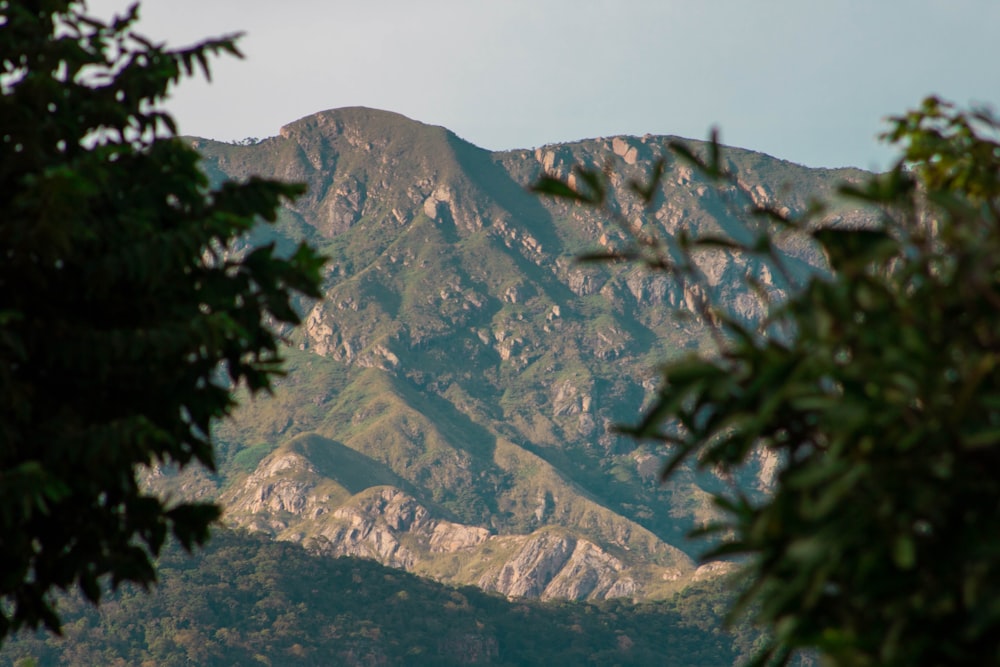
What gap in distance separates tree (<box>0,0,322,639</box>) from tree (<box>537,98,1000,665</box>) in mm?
4735

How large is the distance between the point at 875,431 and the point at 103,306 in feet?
22.4

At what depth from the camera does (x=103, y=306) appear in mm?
10070

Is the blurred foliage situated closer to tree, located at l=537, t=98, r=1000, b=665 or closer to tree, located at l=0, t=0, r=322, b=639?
tree, located at l=0, t=0, r=322, b=639

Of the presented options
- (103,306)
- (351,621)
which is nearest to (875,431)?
(103,306)

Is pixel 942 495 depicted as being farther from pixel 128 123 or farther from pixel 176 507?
pixel 128 123

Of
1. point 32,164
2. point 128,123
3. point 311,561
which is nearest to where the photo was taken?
point 32,164

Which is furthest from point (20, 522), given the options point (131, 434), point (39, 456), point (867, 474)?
point (867, 474)

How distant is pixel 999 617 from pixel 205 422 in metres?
7.37

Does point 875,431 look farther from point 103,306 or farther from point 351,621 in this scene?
point 351,621

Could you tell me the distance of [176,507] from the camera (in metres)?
10.1

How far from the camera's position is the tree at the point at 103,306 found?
898cm

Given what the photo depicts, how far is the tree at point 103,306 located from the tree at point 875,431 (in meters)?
4.74

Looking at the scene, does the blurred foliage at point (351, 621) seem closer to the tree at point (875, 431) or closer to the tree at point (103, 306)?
the tree at point (103, 306)

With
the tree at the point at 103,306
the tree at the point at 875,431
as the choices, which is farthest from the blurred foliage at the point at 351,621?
the tree at the point at 875,431
